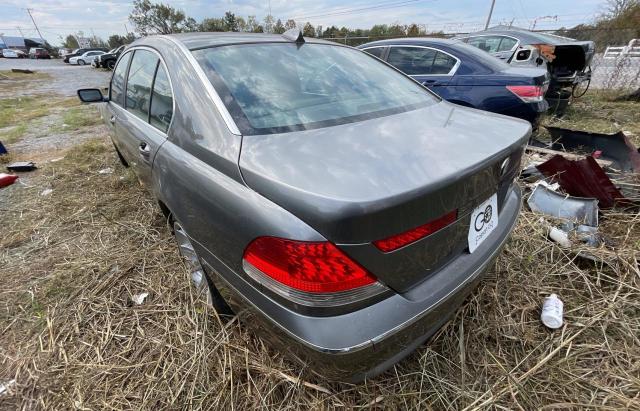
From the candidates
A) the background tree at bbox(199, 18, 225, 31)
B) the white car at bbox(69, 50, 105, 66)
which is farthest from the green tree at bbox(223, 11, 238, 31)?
the white car at bbox(69, 50, 105, 66)

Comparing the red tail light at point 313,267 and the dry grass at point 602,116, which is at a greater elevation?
the red tail light at point 313,267

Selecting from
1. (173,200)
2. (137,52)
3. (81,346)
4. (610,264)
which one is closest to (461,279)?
(173,200)

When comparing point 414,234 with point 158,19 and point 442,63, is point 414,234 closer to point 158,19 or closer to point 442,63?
point 442,63

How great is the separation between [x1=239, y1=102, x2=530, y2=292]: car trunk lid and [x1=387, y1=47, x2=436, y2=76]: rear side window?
3.43 m

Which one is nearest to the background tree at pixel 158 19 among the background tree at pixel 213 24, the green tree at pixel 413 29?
the background tree at pixel 213 24

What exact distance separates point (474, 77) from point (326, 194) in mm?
3939

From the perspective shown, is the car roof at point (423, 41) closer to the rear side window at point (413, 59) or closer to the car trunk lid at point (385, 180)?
the rear side window at point (413, 59)

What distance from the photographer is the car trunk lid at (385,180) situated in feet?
3.16

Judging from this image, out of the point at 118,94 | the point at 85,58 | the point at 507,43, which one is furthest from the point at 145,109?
the point at 85,58

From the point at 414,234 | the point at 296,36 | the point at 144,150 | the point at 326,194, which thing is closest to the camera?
the point at 326,194

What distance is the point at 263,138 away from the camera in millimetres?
1273

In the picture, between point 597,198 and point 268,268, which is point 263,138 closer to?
point 268,268

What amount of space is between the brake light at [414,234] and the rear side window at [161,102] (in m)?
1.35

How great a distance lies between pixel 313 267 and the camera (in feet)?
3.27
